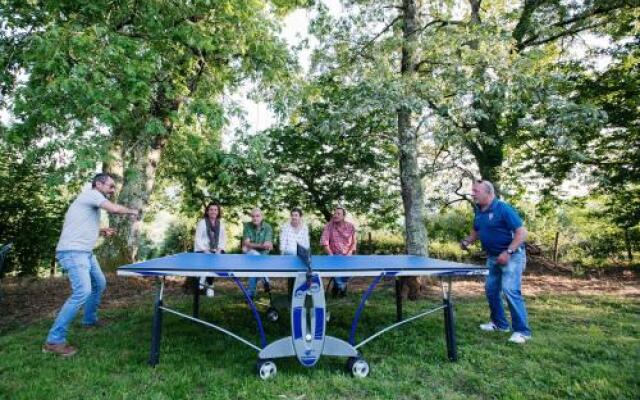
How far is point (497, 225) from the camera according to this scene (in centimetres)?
425

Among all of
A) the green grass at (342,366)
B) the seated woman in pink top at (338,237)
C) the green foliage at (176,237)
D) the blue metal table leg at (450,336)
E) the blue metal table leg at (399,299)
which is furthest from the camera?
the green foliage at (176,237)

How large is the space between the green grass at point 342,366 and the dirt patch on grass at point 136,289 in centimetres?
101

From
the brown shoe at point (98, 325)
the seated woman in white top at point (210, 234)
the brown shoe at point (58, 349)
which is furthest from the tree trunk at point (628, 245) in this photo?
the brown shoe at point (58, 349)

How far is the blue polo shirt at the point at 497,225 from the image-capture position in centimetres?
413

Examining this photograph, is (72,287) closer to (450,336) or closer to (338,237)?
(450,336)

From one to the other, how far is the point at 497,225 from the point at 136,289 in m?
5.66

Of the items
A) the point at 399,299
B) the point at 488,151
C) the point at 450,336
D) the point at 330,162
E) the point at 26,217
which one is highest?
the point at 488,151

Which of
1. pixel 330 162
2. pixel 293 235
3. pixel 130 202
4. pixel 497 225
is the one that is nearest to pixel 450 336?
pixel 497 225

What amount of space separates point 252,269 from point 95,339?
2.23 m

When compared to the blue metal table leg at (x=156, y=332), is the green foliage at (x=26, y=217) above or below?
above

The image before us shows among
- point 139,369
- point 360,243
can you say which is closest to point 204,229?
point 139,369

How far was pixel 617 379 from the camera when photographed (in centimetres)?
308

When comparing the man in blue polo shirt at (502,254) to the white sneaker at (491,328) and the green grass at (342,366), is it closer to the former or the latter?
the white sneaker at (491,328)

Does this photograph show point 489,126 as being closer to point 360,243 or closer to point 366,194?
point 366,194
